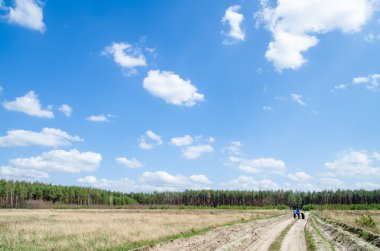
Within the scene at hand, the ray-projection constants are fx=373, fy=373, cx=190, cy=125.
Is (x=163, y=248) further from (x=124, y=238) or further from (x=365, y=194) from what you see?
(x=365, y=194)

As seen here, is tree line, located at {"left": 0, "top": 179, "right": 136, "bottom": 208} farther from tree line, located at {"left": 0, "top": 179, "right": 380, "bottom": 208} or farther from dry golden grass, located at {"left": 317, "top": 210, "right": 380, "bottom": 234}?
dry golden grass, located at {"left": 317, "top": 210, "right": 380, "bottom": 234}

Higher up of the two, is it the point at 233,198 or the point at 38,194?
the point at 38,194

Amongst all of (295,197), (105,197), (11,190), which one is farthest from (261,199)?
(11,190)

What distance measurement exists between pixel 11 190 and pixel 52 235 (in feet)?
381

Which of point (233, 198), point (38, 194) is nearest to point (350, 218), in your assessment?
point (38, 194)

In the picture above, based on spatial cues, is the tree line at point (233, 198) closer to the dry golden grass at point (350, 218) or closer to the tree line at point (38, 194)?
the tree line at point (38, 194)

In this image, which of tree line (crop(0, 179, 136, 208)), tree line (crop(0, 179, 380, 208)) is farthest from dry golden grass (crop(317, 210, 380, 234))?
tree line (crop(0, 179, 380, 208))

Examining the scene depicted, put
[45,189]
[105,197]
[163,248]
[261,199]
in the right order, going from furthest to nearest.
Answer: [261,199] → [105,197] → [45,189] → [163,248]

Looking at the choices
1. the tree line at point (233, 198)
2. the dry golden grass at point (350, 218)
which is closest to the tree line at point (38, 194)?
the tree line at point (233, 198)

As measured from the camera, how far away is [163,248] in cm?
2119

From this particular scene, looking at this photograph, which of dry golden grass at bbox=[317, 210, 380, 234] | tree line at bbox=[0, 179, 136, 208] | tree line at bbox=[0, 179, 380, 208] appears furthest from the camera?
tree line at bbox=[0, 179, 380, 208]

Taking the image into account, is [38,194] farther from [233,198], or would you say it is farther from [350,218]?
[350,218]

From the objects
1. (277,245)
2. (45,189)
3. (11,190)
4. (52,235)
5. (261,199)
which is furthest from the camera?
(261,199)

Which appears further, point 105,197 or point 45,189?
point 105,197
